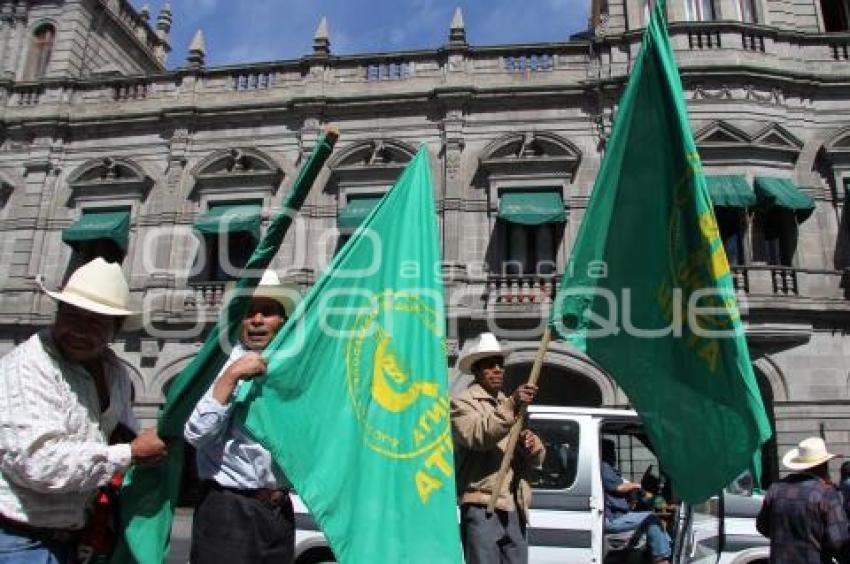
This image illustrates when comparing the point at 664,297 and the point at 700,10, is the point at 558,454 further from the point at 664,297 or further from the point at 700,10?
the point at 700,10

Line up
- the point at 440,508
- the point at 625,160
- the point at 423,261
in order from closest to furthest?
the point at 440,508
the point at 423,261
the point at 625,160

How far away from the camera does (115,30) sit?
803 inches

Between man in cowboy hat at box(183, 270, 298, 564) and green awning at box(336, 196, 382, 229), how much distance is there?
11646 mm

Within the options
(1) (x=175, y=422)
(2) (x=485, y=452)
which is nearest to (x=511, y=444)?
(2) (x=485, y=452)

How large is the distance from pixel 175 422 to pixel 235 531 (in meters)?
0.58

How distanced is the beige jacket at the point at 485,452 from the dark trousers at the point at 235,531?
4.19 ft

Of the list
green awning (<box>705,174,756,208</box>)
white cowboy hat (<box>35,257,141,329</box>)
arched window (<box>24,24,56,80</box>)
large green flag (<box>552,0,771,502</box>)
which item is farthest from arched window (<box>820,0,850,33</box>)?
arched window (<box>24,24,56,80</box>)

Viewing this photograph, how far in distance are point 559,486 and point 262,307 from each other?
3.63m

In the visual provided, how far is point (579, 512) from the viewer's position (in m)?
6.05

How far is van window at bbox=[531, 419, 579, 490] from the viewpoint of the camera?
6.21m

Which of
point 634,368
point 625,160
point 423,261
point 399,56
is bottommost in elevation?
point 634,368

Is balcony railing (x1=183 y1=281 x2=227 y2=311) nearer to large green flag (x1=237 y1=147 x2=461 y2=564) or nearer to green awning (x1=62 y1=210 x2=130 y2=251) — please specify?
green awning (x1=62 y1=210 x2=130 y2=251)

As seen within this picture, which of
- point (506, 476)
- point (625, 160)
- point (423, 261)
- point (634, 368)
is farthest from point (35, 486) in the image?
point (625, 160)

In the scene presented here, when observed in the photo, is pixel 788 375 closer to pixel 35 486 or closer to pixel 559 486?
pixel 559 486
